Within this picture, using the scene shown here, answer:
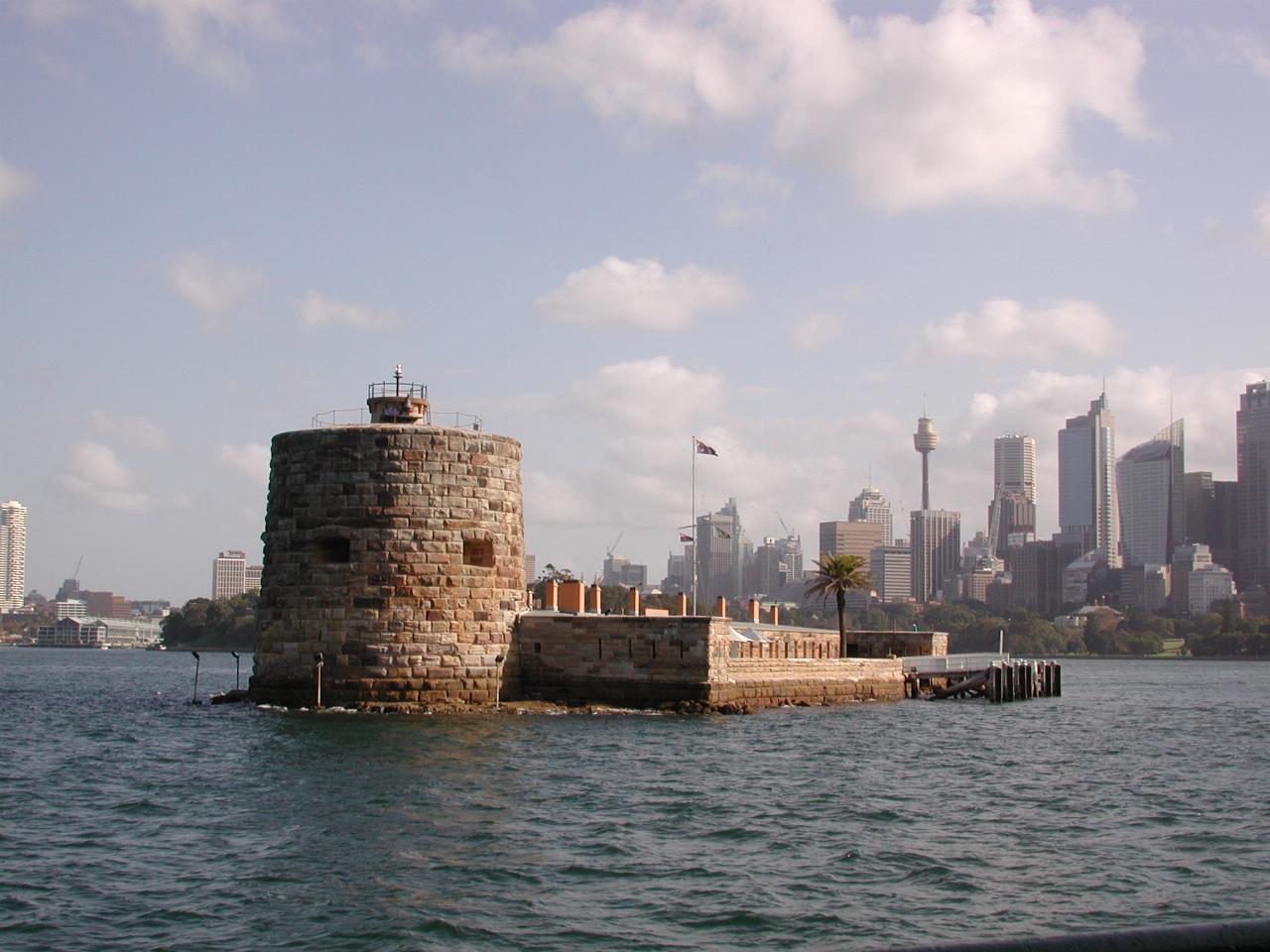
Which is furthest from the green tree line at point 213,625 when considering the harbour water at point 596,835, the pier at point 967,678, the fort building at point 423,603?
the harbour water at point 596,835

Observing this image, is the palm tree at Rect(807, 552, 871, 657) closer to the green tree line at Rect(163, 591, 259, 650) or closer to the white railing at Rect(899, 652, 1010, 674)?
the white railing at Rect(899, 652, 1010, 674)

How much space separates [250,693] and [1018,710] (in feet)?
Result: 84.8

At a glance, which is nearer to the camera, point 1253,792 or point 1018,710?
point 1253,792

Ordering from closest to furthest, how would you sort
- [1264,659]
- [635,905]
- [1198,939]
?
[1198,939] < [635,905] < [1264,659]

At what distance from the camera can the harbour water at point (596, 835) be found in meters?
14.5

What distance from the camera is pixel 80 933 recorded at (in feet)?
45.3

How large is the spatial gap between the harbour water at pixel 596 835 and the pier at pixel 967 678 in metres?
18.2

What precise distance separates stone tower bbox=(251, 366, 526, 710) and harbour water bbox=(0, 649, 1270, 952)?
1.40 m

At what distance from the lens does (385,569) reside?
112 ft

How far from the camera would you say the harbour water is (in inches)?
569

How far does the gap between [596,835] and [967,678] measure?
3907 cm

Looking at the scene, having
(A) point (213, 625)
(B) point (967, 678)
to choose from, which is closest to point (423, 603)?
(B) point (967, 678)

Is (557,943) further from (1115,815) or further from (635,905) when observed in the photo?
(1115,815)

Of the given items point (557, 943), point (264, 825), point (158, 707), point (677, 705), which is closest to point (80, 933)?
point (557, 943)
